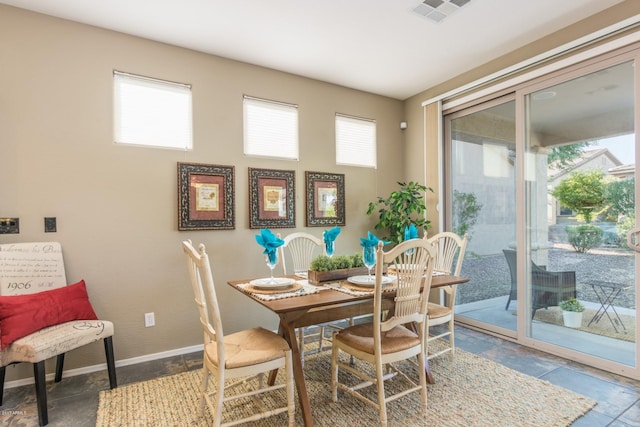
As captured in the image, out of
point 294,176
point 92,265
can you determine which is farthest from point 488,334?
point 92,265

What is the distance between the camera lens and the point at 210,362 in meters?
1.88

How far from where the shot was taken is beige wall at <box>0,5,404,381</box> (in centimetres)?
251

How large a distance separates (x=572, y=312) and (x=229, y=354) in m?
2.81

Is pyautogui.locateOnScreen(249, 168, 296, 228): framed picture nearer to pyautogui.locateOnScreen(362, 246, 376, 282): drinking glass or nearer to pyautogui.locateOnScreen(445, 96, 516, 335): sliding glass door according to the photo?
pyautogui.locateOnScreen(362, 246, 376, 282): drinking glass

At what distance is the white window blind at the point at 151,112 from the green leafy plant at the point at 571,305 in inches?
140

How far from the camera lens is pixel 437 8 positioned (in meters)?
2.54

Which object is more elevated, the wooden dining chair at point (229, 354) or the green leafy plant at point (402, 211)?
the green leafy plant at point (402, 211)

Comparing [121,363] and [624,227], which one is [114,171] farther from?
[624,227]

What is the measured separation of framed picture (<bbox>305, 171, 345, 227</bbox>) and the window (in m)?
0.28

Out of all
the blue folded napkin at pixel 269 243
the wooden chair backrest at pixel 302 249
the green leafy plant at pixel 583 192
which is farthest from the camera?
the wooden chair backrest at pixel 302 249

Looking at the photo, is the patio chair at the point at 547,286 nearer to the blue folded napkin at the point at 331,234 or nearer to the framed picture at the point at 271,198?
the blue folded napkin at the point at 331,234

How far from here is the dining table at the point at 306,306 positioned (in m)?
1.87

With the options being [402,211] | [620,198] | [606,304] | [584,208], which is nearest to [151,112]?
[402,211]

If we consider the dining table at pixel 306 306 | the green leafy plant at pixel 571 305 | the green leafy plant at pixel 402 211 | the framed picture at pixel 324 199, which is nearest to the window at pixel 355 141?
the framed picture at pixel 324 199
